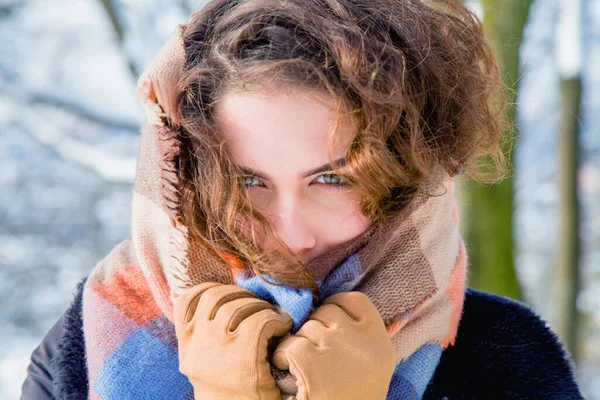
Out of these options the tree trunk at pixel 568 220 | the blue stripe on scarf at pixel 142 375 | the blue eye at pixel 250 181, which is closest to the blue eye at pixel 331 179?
the blue eye at pixel 250 181

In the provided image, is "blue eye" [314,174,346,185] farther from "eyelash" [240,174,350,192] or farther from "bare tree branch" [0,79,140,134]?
"bare tree branch" [0,79,140,134]

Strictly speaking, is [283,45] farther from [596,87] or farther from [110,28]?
[596,87]

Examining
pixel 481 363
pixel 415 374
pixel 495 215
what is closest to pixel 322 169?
pixel 415 374

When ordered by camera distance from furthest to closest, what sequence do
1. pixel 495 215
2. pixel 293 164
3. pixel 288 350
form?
pixel 495 215 → pixel 293 164 → pixel 288 350

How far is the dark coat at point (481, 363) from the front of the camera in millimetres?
1349

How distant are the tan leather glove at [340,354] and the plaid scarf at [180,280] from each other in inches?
3.0

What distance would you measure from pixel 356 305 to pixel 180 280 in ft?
1.12

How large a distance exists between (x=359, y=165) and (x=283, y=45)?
25 centimetres

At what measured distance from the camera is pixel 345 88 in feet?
3.70

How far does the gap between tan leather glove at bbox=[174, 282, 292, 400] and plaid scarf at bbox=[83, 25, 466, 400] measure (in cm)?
8

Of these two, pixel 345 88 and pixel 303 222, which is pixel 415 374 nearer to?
pixel 303 222

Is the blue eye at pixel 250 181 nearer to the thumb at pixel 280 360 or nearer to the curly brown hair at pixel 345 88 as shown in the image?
the curly brown hair at pixel 345 88

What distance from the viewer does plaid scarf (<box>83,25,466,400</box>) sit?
123 centimetres

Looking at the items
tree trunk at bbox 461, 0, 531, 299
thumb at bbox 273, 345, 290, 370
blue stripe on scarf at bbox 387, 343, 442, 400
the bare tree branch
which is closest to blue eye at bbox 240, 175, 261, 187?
thumb at bbox 273, 345, 290, 370
